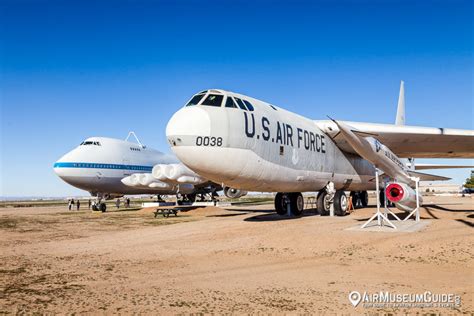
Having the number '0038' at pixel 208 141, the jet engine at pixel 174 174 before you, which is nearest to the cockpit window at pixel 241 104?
the number '0038' at pixel 208 141

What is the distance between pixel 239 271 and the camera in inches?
309

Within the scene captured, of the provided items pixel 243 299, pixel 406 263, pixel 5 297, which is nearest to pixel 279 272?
pixel 243 299

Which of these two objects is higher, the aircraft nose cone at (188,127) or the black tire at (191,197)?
the aircraft nose cone at (188,127)

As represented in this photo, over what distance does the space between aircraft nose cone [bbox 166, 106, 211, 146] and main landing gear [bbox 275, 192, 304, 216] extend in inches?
339

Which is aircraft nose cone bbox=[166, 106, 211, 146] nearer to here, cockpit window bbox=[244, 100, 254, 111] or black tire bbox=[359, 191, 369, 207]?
cockpit window bbox=[244, 100, 254, 111]

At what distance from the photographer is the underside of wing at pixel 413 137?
18.1m

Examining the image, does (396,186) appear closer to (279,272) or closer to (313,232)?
(313,232)

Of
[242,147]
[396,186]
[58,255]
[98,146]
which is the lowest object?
[58,255]

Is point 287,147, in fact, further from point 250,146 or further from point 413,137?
point 413,137

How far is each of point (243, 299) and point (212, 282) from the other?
4.22ft

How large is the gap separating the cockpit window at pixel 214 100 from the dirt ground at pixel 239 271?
15.3 ft

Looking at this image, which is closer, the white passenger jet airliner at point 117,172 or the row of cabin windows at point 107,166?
the white passenger jet airliner at point 117,172

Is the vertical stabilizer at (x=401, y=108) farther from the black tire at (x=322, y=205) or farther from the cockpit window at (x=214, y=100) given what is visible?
the cockpit window at (x=214, y=100)

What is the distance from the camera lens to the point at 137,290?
6363 mm
